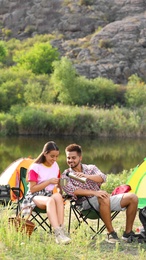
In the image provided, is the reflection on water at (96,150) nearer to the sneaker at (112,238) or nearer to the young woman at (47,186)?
the young woman at (47,186)

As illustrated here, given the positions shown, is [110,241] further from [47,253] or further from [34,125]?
[34,125]

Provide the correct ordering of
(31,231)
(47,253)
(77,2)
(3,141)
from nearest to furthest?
(47,253)
(31,231)
(3,141)
(77,2)

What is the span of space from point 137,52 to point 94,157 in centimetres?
3025

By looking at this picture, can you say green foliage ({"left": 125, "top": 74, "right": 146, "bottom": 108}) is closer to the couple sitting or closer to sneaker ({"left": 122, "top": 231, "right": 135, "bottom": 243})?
the couple sitting

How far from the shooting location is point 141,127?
26422 mm

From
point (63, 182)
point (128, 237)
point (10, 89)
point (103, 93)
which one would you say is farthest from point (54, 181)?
point (103, 93)

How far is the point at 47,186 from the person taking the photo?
5105 mm

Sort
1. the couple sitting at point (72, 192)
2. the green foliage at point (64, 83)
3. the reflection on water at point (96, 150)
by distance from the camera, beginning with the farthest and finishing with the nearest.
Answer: the green foliage at point (64, 83)
the reflection on water at point (96, 150)
the couple sitting at point (72, 192)

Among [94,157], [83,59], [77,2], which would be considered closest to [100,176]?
[94,157]

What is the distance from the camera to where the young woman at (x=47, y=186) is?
15.1 ft

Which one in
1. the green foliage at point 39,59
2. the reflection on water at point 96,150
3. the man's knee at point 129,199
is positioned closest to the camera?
the man's knee at point 129,199

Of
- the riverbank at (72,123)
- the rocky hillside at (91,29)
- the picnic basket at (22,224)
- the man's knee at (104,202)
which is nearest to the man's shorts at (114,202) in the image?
the man's knee at (104,202)

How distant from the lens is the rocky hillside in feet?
148

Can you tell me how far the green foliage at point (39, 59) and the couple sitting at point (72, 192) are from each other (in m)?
40.4
